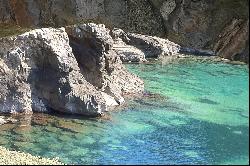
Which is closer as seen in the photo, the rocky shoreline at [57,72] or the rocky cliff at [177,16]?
the rocky cliff at [177,16]

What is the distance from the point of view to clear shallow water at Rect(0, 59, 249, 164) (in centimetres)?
3130

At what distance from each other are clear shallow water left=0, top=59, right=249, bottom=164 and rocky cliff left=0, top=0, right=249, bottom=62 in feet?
26.4

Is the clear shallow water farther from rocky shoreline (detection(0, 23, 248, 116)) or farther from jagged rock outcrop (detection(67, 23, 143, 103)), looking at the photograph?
jagged rock outcrop (detection(67, 23, 143, 103))

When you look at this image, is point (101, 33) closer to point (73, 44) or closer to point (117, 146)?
point (73, 44)

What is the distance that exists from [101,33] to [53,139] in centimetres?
1300

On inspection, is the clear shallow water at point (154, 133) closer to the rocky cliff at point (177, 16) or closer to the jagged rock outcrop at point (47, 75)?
the jagged rock outcrop at point (47, 75)

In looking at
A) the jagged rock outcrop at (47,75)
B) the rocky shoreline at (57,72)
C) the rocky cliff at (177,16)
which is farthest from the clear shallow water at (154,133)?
the rocky cliff at (177,16)

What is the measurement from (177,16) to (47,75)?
81.2 feet

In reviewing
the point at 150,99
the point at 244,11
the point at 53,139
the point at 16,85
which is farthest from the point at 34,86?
the point at 244,11

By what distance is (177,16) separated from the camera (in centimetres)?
1750

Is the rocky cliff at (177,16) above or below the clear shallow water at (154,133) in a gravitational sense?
above

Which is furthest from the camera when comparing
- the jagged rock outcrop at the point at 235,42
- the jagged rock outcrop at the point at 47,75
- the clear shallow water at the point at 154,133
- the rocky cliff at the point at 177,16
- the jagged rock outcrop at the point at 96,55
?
the jagged rock outcrop at the point at 96,55

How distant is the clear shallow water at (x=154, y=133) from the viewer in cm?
3130

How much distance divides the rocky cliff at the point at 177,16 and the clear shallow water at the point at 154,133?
26.4ft
